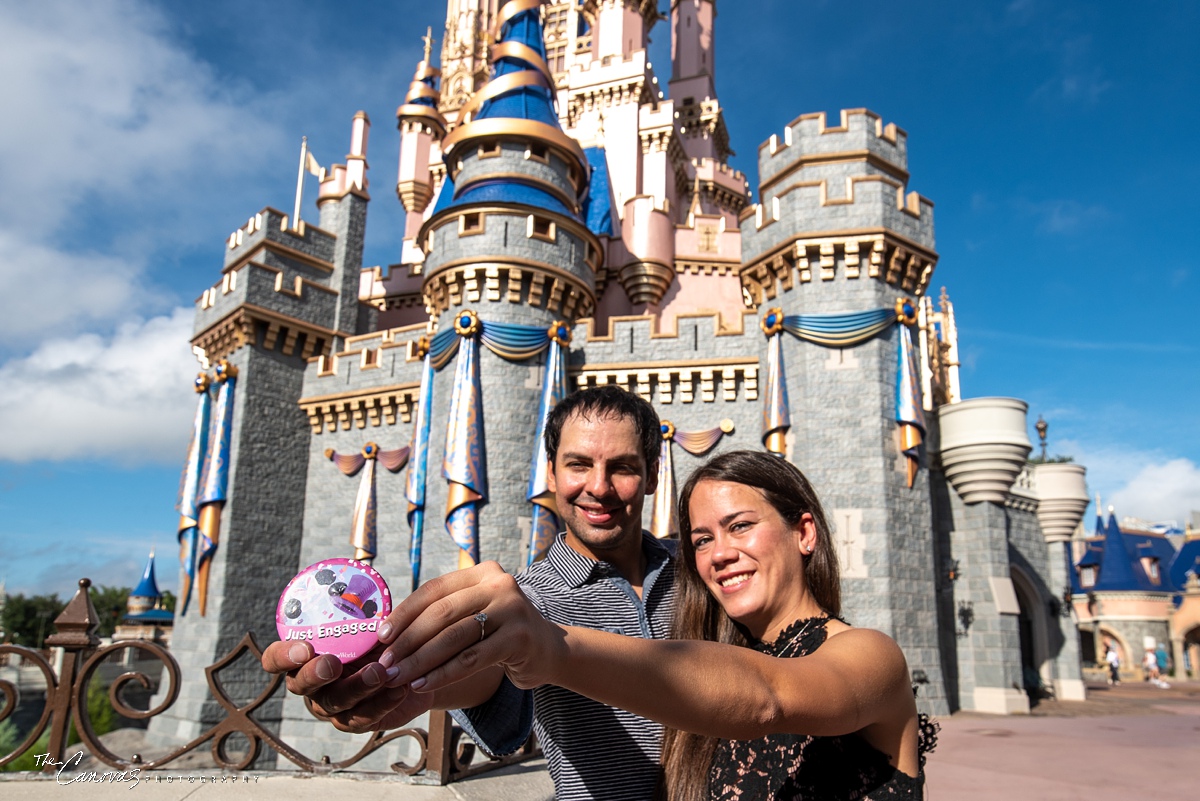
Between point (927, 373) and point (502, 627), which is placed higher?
point (927, 373)

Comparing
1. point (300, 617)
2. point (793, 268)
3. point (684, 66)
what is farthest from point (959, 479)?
point (684, 66)

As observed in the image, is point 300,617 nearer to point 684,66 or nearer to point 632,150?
point 632,150

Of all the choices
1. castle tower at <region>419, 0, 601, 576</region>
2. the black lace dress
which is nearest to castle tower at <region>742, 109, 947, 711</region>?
castle tower at <region>419, 0, 601, 576</region>

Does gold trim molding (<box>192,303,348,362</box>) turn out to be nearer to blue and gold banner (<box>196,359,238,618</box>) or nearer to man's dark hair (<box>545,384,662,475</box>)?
blue and gold banner (<box>196,359,238,618</box>)

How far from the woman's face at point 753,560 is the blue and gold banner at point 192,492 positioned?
45.4 ft

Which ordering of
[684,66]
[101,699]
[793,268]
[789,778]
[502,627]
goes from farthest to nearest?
[684,66], [101,699], [793,268], [789,778], [502,627]

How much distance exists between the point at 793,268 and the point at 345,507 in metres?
9.00

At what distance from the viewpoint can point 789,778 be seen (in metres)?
1.53

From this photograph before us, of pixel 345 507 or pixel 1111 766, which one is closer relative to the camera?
pixel 1111 766

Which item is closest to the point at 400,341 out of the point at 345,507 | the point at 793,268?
the point at 345,507

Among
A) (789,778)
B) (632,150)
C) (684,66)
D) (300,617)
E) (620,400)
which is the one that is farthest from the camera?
(684,66)

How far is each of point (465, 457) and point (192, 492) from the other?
6.07 metres

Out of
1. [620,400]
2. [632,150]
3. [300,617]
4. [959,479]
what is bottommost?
[300,617]

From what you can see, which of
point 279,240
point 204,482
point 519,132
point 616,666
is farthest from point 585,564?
point 279,240
